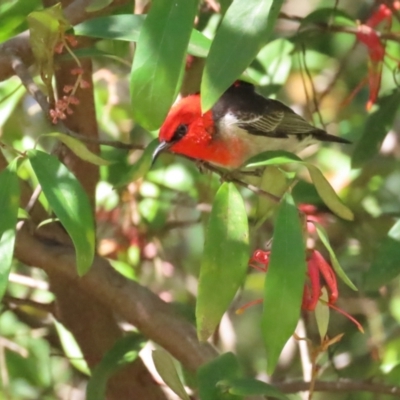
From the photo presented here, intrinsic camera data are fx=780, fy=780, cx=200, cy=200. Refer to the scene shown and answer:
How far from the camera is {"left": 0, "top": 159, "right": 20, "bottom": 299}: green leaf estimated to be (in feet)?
2.86

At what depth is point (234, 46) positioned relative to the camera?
80 centimetres

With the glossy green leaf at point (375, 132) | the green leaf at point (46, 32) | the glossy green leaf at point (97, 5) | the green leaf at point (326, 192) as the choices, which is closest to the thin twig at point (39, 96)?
the green leaf at point (46, 32)

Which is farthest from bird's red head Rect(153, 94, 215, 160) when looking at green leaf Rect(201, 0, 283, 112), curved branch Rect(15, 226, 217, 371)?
green leaf Rect(201, 0, 283, 112)

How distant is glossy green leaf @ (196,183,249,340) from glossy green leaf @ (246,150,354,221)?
0.24 ft

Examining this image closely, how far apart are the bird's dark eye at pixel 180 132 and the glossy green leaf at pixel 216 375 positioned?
Result: 0.57 meters

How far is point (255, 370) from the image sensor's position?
2.22 m

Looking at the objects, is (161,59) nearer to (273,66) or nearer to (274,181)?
(274,181)

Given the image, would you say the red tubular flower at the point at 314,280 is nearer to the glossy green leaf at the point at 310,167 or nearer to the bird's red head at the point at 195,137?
the glossy green leaf at the point at 310,167

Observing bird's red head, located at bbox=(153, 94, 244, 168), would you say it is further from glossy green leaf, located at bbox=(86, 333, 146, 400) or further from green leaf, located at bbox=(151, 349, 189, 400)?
green leaf, located at bbox=(151, 349, 189, 400)

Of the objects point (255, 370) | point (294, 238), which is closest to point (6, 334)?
point (255, 370)

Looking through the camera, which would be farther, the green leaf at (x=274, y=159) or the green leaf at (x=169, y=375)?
the green leaf at (x=169, y=375)

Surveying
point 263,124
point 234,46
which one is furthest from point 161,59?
point 263,124

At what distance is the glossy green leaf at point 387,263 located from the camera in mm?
1169

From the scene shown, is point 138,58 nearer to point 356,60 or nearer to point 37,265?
point 37,265
